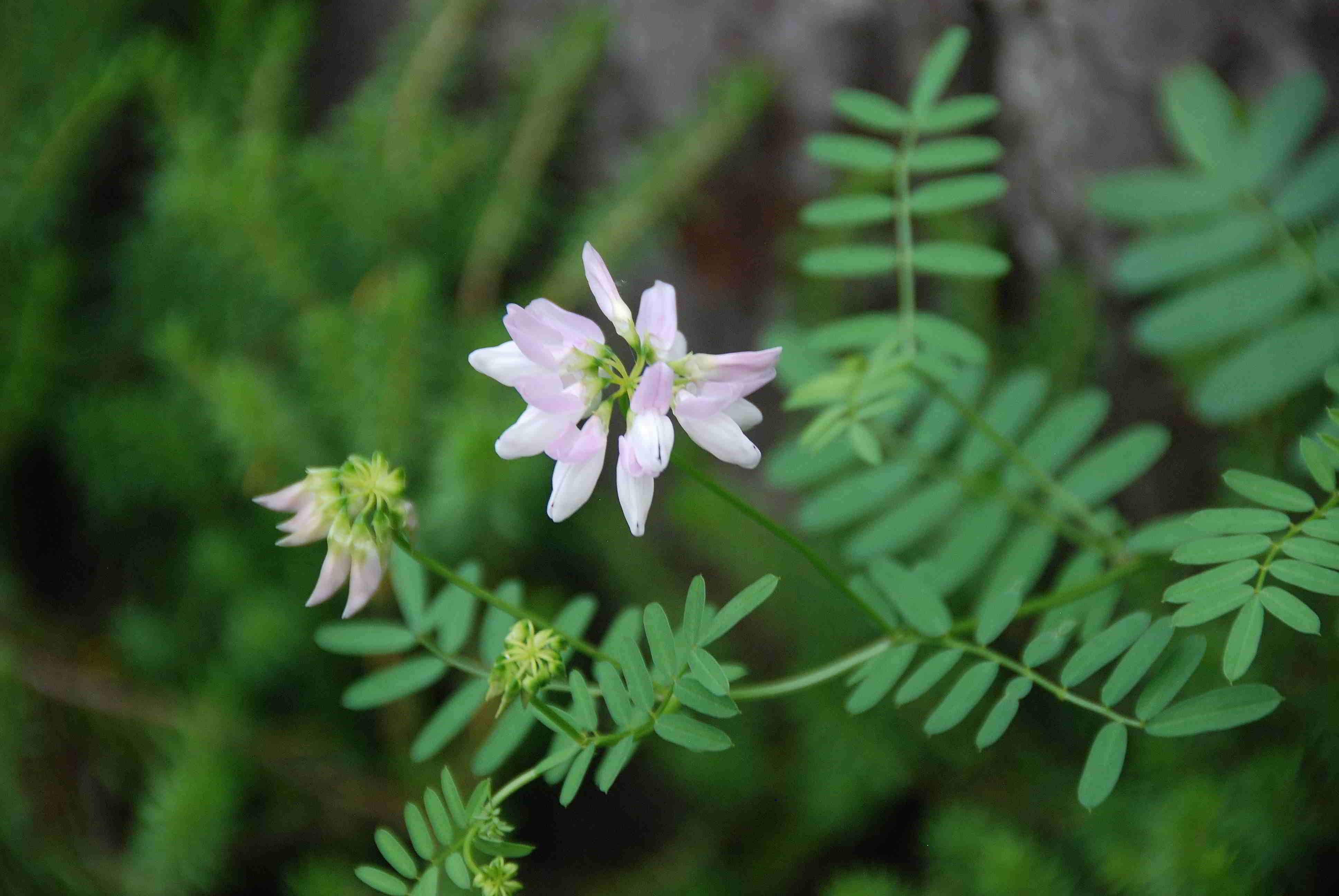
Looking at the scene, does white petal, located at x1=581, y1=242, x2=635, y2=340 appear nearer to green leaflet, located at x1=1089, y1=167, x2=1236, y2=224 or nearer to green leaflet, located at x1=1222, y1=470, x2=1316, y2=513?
green leaflet, located at x1=1222, y1=470, x2=1316, y2=513

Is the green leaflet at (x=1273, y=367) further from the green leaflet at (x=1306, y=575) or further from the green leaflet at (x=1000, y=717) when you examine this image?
the green leaflet at (x=1000, y=717)

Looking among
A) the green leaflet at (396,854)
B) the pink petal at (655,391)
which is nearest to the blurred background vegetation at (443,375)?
the green leaflet at (396,854)

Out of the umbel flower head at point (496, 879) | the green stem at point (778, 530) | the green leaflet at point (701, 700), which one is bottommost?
the umbel flower head at point (496, 879)

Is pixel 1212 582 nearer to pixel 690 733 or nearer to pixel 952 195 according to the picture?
pixel 690 733

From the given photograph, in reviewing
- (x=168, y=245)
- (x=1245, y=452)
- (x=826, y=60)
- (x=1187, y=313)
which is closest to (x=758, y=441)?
(x=826, y=60)

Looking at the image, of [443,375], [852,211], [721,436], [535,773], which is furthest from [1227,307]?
[443,375]
